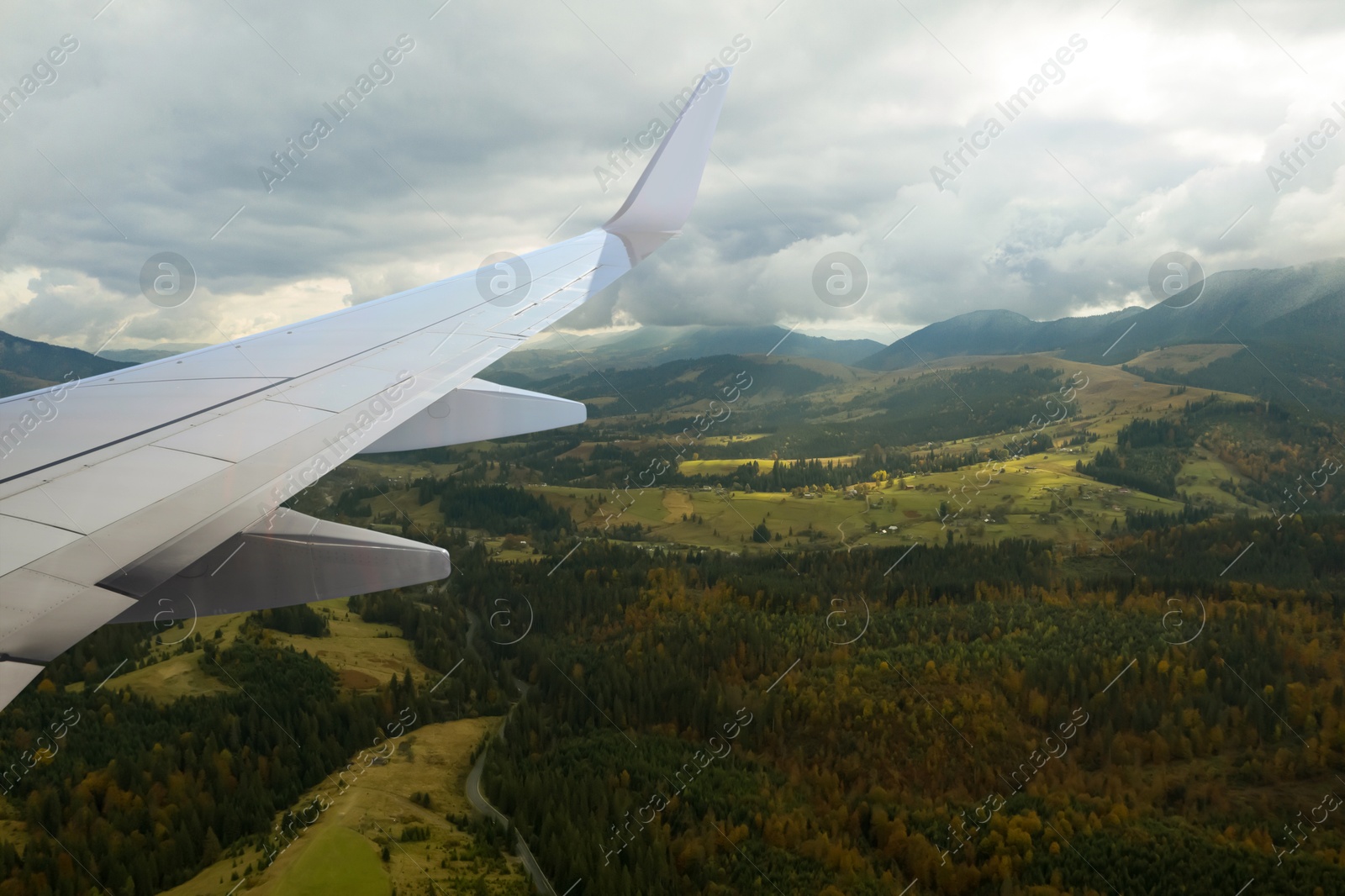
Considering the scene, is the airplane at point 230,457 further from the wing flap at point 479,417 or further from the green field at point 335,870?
the green field at point 335,870

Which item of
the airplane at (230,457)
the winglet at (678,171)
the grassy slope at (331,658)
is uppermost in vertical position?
the winglet at (678,171)

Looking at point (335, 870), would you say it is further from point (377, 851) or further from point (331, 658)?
point (331, 658)

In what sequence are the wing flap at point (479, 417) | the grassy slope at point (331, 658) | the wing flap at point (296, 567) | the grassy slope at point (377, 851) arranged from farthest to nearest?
the grassy slope at point (331, 658)
the grassy slope at point (377, 851)
the wing flap at point (479, 417)
the wing flap at point (296, 567)

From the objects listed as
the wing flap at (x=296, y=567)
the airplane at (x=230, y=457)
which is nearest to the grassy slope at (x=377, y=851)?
the airplane at (x=230, y=457)

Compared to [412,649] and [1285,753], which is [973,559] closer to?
[1285,753]

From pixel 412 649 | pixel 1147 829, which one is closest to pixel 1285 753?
pixel 1147 829

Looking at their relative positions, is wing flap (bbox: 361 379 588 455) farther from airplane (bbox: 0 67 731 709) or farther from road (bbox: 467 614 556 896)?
road (bbox: 467 614 556 896)

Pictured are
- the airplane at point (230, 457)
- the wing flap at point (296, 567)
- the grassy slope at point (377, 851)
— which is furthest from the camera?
the grassy slope at point (377, 851)
